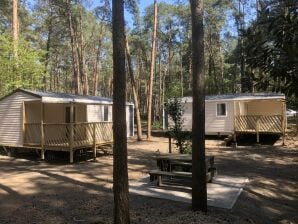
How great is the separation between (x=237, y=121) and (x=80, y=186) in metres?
14.3

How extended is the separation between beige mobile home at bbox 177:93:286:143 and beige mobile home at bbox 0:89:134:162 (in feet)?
28.0

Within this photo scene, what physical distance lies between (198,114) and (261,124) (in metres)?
15.8

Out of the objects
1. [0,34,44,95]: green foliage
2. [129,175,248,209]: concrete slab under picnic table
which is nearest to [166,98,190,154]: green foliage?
[129,175,248,209]: concrete slab under picnic table

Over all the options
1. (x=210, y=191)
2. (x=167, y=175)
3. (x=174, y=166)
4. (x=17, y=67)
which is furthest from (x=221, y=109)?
(x=167, y=175)

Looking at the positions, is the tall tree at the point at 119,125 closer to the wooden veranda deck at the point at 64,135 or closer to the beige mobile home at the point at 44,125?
the beige mobile home at the point at 44,125

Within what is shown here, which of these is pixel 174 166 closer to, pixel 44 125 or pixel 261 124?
pixel 44 125

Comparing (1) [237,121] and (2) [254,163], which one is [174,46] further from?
(2) [254,163]

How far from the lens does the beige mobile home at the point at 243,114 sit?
21641mm

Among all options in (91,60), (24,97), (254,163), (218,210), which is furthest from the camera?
(91,60)

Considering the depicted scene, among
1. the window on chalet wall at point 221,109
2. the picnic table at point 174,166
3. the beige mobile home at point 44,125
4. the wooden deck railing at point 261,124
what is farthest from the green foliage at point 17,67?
the picnic table at point 174,166

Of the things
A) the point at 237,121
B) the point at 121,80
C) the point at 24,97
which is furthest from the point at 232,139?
the point at 121,80

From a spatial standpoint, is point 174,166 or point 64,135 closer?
point 174,166

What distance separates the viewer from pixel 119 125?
5.86 m

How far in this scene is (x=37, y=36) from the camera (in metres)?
41.1
